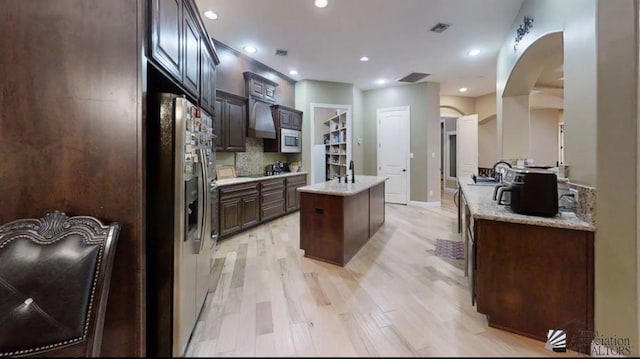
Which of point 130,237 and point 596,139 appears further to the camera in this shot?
point 596,139

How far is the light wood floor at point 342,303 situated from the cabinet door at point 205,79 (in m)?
1.85

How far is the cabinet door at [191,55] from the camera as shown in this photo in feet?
7.47

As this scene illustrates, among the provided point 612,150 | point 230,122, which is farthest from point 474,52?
point 230,122

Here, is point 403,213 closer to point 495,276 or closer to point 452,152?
point 495,276

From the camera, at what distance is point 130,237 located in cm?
147

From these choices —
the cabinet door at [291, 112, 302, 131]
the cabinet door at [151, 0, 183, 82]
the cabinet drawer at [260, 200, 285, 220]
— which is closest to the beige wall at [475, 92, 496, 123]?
the cabinet door at [291, 112, 302, 131]

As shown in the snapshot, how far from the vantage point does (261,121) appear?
16.6 ft

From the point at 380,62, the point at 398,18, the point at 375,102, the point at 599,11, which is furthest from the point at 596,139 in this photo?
the point at 375,102

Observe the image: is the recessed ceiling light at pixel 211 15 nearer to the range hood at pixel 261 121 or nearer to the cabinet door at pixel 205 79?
the cabinet door at pixel 205 79

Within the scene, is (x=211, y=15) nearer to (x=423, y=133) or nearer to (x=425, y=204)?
(x=423, y=133)

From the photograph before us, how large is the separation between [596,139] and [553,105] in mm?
6899

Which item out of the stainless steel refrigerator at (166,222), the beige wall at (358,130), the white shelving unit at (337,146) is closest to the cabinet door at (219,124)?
the stainless steel refrigerator at (166,222)

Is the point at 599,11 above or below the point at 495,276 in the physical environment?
above

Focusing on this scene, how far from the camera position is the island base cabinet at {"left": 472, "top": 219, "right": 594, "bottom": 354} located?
5.35ft
